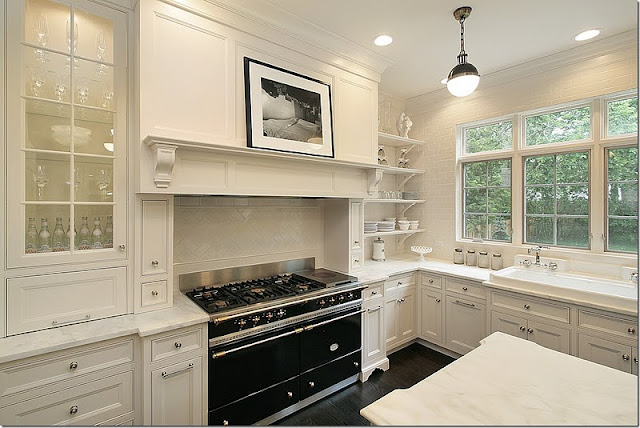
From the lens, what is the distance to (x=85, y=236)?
6.24 feet

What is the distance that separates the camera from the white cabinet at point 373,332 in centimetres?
287

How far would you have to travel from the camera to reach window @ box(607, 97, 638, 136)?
270cm

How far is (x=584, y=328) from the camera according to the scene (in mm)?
2361

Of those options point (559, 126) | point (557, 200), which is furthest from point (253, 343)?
point (559, 126)

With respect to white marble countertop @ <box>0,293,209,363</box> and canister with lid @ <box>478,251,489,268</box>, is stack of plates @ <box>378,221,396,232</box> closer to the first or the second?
canister with lid @ <box>478,251,489,268</box>

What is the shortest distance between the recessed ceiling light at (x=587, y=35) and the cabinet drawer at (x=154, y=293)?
388 cm

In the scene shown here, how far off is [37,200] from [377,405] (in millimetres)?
2077

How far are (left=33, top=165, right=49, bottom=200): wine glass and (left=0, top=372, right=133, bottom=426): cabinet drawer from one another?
1.09 metres

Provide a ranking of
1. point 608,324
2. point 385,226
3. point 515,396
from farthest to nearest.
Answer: point 385,226, point 608,324, point 515,396

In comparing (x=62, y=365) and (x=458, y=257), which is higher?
(x=458, y=257)

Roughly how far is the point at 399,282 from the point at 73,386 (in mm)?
2738

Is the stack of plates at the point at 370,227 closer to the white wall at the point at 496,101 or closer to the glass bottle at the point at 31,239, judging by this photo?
the white wall at the point at 496,101

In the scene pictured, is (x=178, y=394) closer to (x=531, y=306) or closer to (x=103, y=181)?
(x=103, y=181)

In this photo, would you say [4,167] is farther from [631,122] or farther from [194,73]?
[631,122]
